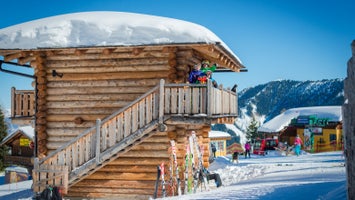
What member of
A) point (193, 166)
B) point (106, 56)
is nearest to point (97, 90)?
point (106, 56)

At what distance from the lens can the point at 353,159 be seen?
4.54 m

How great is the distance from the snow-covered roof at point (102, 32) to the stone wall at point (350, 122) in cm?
898

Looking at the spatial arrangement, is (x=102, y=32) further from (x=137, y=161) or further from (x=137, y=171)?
(x=137, y=171)

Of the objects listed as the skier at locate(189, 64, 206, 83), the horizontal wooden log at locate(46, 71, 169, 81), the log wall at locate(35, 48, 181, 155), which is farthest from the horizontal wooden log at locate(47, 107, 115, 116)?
the skier at locate(189, 64, 206, 83)

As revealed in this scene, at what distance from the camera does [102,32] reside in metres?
15.0

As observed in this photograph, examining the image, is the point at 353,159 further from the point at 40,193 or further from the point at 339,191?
the point at 40,193

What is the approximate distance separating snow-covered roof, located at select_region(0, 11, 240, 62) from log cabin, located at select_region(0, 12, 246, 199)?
0.12ft

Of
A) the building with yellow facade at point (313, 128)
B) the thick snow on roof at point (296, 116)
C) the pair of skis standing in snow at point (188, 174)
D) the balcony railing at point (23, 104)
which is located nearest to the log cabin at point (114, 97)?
the pair of skis standing in snow at point (188, 174)

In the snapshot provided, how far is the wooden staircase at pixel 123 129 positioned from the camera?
13.1 m

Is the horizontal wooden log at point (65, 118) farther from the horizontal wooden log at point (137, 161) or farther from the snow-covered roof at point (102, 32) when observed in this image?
the snow-covered roof at point (102, 32)

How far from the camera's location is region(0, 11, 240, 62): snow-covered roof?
14.0 meters

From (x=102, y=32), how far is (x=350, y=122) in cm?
1165

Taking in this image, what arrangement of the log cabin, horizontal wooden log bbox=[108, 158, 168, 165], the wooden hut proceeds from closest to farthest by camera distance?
the log cabin, horizontal wooden log bbox=[108, 158, 168, 165], the wooden hut

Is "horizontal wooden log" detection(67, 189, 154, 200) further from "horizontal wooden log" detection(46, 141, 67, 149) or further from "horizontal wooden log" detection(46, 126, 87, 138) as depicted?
"horizontal wooden log" detection(46, 126, 87, 138)
